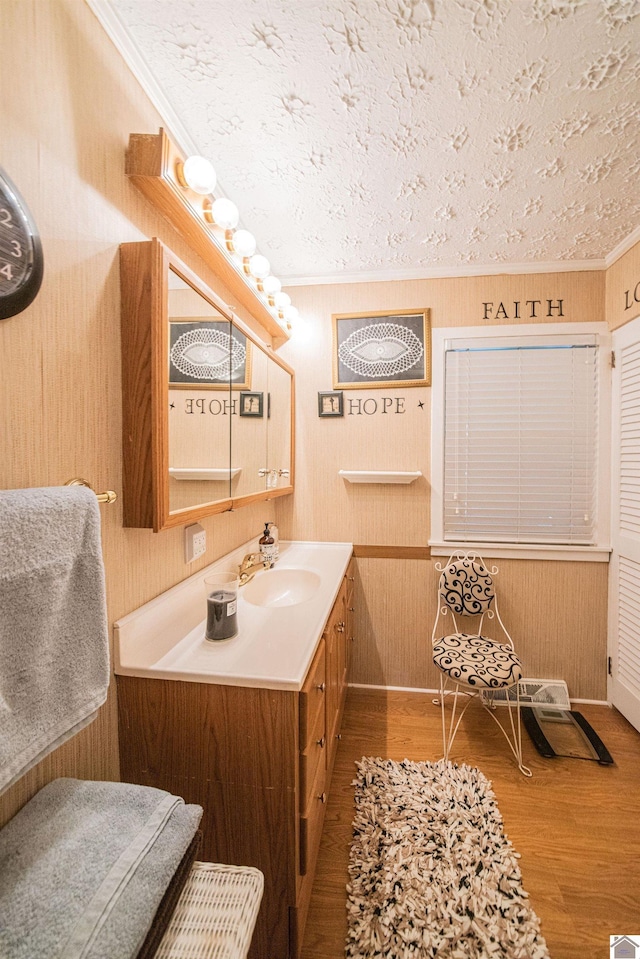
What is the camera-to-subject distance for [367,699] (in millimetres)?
2197

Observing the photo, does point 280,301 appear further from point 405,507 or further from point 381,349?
point 405,507

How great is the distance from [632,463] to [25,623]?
249cm

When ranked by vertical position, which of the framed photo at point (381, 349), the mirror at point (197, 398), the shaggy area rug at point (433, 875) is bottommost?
the shaggy area rug at point (433, 875)

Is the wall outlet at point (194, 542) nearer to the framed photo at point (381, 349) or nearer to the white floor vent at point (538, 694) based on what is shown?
the framed photo at point (381, 349)

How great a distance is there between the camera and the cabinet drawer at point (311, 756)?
0.97 meters

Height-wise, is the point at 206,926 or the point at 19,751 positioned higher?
the point at 19,751

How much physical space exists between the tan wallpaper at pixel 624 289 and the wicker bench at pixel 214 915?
8.53 ft

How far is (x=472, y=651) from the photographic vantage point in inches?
73.7

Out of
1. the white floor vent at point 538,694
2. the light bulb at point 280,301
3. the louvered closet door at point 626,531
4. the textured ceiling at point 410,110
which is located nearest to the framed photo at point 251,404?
the light bulb at point 280,301

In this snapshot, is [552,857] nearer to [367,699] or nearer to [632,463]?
[367,699]

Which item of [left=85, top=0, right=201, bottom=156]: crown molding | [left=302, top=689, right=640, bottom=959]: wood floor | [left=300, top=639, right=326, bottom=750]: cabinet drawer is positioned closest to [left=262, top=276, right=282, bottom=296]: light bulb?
[left=85, top=0, right=201, bottom=156]: crown molding

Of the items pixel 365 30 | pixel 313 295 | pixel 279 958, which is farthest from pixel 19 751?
pixel 313 295

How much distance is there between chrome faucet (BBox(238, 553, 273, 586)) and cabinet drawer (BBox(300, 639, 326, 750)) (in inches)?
21.7

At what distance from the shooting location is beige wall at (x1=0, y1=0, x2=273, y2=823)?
0.71 meters
